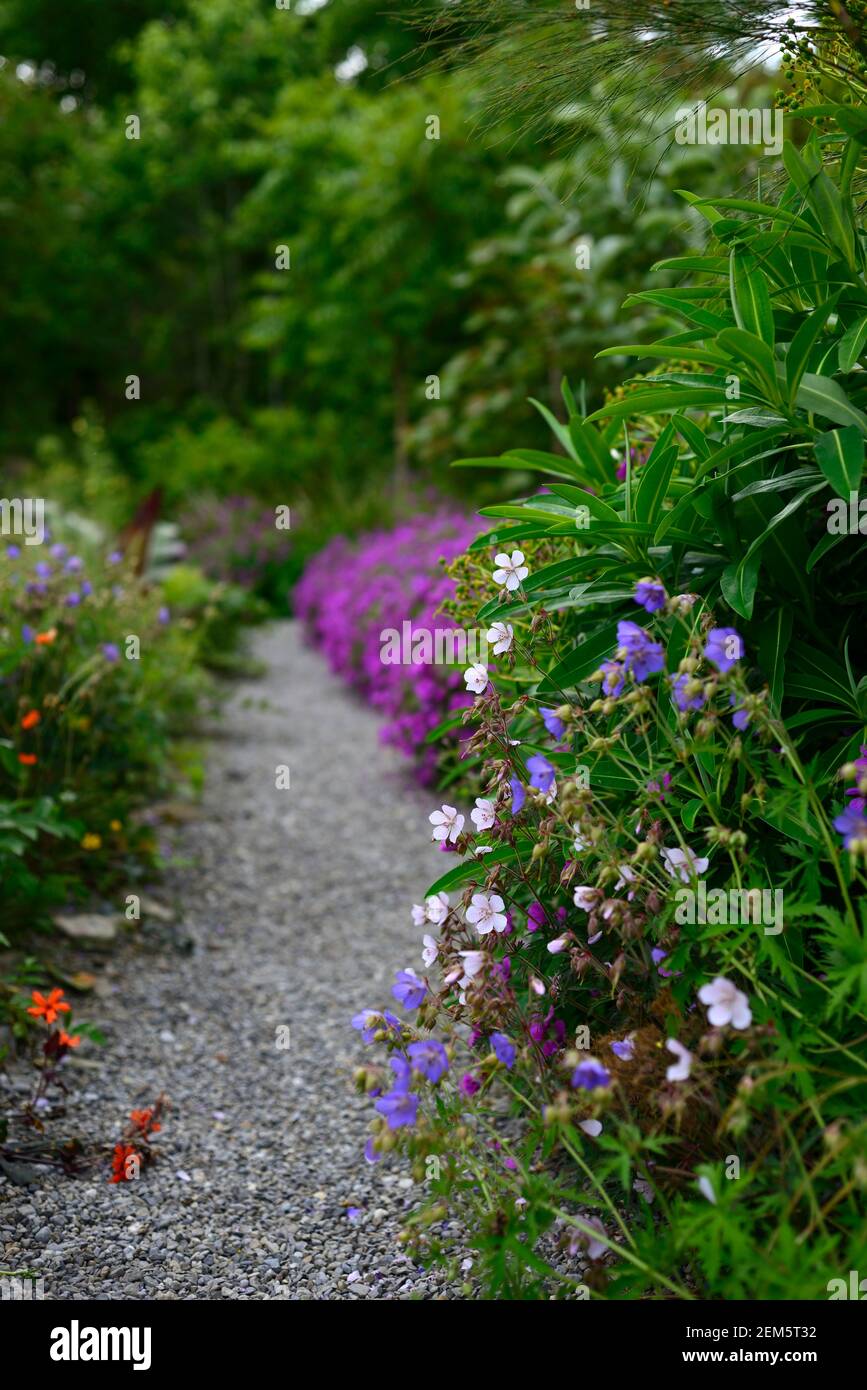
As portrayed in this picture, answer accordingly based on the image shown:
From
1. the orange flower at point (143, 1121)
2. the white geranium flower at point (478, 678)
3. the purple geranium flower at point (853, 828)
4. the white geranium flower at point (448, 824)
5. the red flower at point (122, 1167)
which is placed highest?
the white geranium flower at point (478, 678)

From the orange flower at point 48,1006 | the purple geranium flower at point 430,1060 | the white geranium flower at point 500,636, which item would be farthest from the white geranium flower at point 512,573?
the orange flower at point 48,1006

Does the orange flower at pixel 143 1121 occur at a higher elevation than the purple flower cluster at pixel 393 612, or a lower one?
lower

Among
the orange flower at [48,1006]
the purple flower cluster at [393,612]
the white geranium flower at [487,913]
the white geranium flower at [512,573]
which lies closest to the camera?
the white geranium flower at [487,913]

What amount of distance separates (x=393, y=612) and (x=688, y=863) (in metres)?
4.18

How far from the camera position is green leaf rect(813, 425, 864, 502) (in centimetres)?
162

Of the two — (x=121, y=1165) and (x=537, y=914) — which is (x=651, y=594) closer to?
(x=537, y=914)

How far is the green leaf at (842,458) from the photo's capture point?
1623mm

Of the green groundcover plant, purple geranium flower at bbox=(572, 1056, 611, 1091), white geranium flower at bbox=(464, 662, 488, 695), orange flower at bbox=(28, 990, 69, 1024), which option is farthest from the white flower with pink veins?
orange flower at bbox=(28, 990, 69, 1024)

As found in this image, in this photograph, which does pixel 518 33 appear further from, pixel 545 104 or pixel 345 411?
pixel 345 411

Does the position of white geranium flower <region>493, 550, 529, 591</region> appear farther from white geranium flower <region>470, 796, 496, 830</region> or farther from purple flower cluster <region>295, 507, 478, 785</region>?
purple flower cluster <region>295, 507, 478, 785</region>

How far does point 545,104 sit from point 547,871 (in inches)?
61.0

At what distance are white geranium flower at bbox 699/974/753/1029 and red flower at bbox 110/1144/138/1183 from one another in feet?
4.43

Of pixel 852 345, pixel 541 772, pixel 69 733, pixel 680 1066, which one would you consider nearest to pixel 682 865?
pixel 541 772
